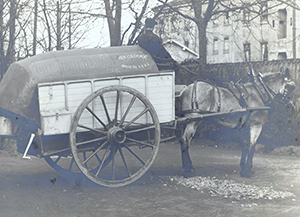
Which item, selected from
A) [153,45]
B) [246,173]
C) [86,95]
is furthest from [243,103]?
[86,95]

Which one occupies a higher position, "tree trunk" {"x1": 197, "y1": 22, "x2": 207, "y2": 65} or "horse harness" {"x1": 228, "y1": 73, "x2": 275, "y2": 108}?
"tree trunk" {"x1": 197, "y1": 22, "x2": 207, "y2": 65}

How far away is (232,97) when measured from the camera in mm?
6770

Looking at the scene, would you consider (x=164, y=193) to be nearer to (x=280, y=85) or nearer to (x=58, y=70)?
(x=58, y=70)

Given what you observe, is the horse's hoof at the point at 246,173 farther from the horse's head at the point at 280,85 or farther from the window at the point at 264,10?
the window at the point at 264,10

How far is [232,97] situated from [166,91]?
5.98 feet

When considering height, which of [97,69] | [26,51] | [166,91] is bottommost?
[166,91]

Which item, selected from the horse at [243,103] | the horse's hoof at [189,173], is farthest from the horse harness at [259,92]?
the horse's hoof at [189,173]

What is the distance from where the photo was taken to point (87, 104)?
4840 millimetres

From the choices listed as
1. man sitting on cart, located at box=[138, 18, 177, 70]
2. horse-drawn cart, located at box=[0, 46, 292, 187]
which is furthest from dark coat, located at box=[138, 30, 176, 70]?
horse-drawn cart, located at box=[0, 46, 292, 187]

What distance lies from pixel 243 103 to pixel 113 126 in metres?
2.68

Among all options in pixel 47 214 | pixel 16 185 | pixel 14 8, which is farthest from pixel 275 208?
pixel 14 8

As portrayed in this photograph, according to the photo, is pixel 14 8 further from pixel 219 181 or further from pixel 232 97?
pixel 219 181

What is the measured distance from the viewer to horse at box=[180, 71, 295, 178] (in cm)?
655

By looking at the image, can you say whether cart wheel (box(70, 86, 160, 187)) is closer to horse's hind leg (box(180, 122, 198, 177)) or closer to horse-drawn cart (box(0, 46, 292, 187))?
horse-drawn cart (box(0, 46, 292, 187))
